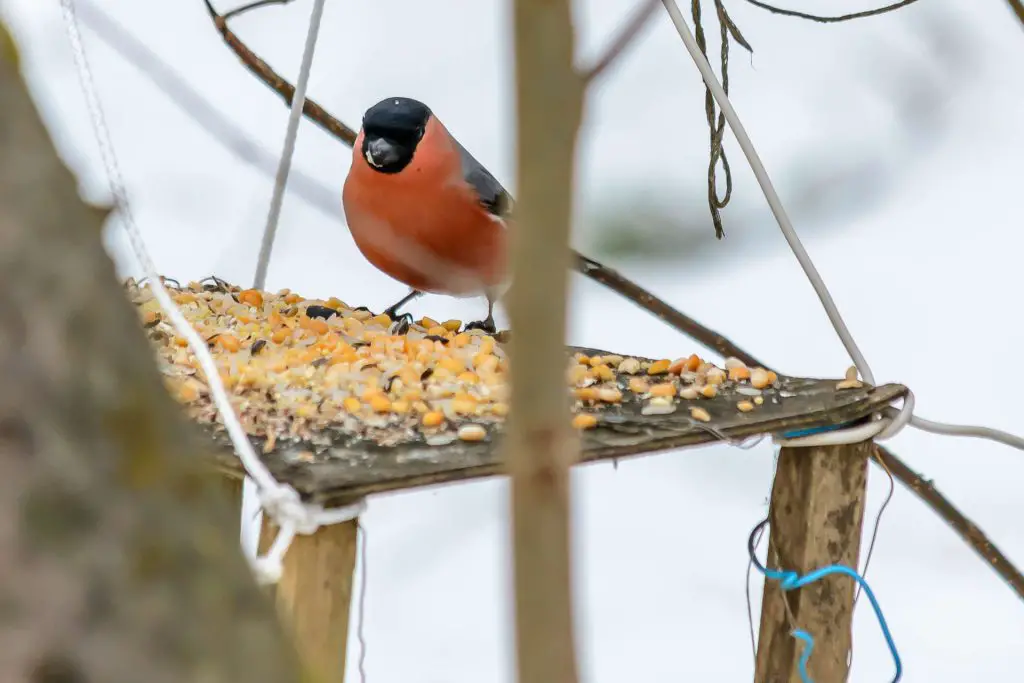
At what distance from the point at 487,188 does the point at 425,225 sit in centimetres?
7

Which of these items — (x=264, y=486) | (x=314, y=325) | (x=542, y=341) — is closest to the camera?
(x=542, y=341)

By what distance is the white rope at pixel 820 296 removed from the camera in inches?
29.1

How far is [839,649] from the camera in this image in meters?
0.81

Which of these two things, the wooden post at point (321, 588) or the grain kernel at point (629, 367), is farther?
the grain kernel at point (629, 367)

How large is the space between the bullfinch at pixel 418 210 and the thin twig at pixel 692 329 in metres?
0.19

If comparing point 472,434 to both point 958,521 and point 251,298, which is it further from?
point 958,521

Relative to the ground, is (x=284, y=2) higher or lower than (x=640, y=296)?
higher

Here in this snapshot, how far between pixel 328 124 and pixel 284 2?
0.72ft

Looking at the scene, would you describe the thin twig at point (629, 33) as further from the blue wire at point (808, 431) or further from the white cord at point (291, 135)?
the white cord at point (291, 135)

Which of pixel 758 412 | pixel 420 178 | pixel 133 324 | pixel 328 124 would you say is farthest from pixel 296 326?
pixel 133 324

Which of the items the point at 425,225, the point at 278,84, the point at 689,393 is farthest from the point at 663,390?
the point at 278,84

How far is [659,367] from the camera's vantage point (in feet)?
2.77

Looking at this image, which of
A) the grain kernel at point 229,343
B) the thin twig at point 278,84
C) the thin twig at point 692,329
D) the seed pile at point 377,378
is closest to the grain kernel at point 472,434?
the seed pile at point 377,378

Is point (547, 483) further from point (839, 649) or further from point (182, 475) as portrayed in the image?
point (839, 649)
